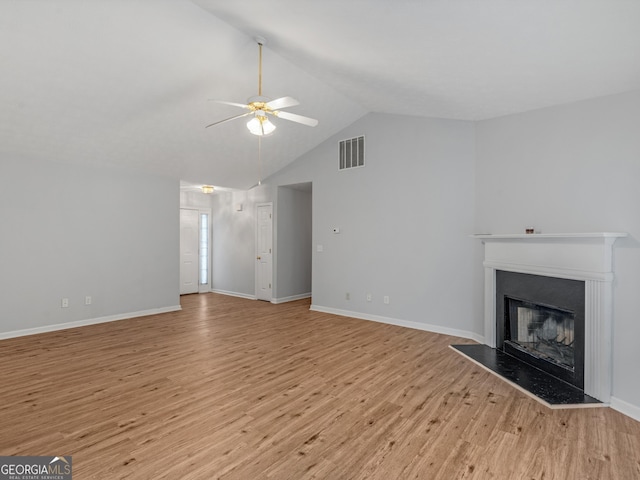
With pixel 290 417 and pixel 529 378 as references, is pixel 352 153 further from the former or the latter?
pixel 290 417

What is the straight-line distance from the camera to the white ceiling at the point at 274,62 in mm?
2375

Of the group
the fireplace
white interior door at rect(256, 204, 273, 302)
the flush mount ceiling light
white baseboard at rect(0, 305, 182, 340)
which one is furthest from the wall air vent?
white baseboard at rect(0, 305, 182, 340)

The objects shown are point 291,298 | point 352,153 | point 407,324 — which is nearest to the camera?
point 407,324

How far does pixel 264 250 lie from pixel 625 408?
6.35 metres

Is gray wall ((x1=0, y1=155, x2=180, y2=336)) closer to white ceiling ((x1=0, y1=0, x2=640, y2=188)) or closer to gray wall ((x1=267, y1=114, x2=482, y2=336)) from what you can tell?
white ceiling ((x1=0, y1=0, x2=640, y2=188))

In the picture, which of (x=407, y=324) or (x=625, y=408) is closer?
(x=625, y=408)

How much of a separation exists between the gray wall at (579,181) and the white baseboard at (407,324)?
1.04 metres

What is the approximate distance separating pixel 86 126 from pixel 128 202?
Result: 175 centimetres

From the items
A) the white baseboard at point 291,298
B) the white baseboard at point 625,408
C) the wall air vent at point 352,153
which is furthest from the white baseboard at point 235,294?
the white baseboard at point 625,408

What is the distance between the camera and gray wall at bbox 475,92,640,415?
2.78m

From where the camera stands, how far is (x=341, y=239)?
20.2ft

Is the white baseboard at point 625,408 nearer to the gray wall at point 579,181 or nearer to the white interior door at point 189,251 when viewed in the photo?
the gray wall at point 579,181

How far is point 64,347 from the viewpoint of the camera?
14.1 ft

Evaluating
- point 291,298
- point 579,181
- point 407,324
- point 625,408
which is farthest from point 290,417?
point 291,298
